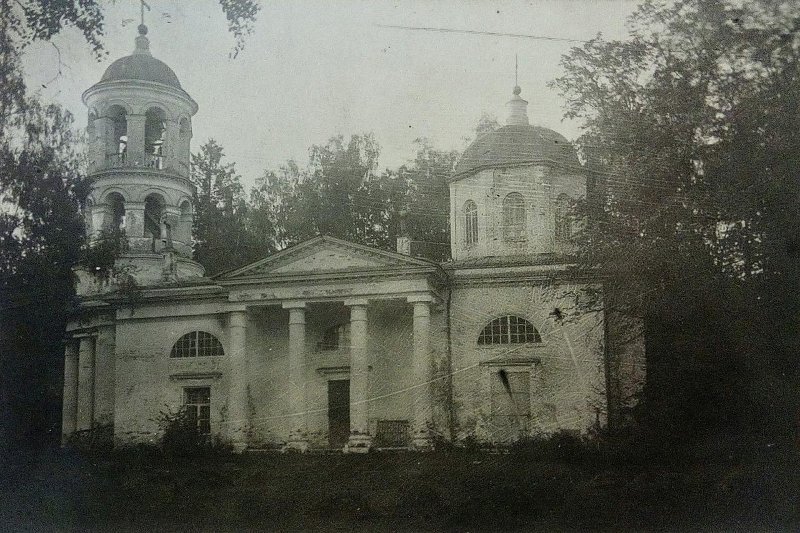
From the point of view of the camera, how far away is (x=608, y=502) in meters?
11.3

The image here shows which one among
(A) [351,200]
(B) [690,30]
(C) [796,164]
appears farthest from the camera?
(A) [351,200]

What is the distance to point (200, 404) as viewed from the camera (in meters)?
19.6

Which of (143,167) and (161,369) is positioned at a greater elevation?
(143,167)

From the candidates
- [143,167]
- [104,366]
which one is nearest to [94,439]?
[104,366]

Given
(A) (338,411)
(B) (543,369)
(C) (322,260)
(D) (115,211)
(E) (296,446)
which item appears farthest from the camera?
(D) (115,211)

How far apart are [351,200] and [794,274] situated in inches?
552

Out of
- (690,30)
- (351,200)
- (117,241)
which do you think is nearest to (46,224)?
(117,241)

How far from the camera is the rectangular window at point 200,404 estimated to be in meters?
19.6

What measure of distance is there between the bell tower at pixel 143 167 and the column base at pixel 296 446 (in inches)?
252

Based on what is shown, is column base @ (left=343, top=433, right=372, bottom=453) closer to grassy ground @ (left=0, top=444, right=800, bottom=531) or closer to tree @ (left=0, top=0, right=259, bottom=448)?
grassy ground @ (left=0, top=444, right=800, bottom=531)

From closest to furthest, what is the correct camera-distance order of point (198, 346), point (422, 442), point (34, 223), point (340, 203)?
1. point (34, 223)
2. point (422, 442)
3. point (198, 346)
4. point (340, 203)

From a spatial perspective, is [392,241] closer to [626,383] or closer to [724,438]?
[626,383]

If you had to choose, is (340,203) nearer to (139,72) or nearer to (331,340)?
(331,340)

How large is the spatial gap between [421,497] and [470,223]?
34.0ft
